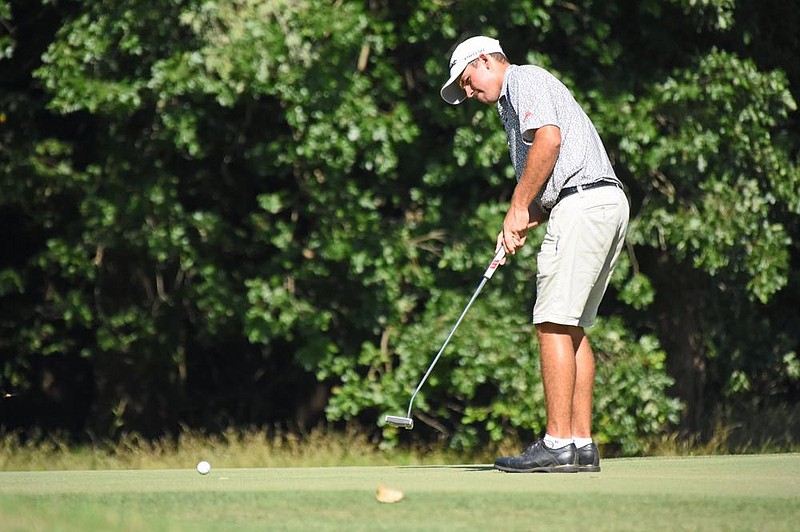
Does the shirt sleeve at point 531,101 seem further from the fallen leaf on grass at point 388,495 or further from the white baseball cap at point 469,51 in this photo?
the fallen leaf on grass at point 388,495

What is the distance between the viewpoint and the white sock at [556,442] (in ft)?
18.5

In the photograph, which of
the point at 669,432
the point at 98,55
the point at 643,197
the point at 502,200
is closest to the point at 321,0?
the point at 98,55

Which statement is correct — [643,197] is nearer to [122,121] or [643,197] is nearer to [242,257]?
[242,257]

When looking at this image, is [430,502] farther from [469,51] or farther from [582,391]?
[469,51]

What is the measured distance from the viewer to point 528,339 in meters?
10.5

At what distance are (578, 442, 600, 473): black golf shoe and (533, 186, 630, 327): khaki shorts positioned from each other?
1.81 feet

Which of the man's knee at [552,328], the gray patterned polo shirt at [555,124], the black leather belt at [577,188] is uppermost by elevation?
the gray patterned polo shirt at [555,124]

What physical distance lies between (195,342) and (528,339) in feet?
12.6

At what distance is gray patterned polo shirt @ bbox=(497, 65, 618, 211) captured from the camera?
18.5ft

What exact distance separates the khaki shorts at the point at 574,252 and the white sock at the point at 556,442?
0.49 metres

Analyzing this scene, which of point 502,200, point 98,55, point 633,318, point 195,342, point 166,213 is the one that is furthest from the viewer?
point 195,342

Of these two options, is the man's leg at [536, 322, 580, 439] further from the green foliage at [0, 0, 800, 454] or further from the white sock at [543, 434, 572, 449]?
the green foliage at [0, 0, 800, 454]

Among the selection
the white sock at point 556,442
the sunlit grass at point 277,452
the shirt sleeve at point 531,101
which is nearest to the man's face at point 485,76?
the shirt sleeve at point 531,101

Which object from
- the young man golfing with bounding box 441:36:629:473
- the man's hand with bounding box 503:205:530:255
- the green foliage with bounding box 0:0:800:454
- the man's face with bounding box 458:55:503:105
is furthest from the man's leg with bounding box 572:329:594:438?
the green foliage with bounding box 0:0:800:454
